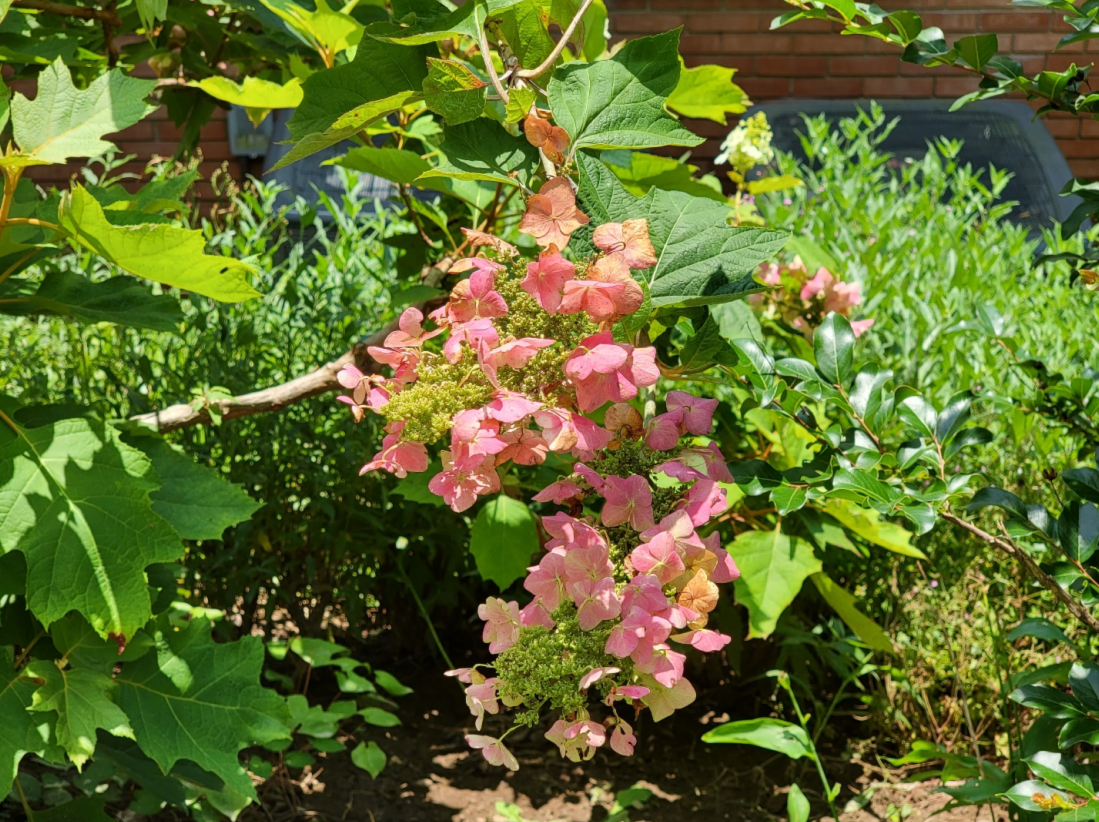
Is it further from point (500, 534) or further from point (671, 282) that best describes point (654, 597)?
point (500, 534)

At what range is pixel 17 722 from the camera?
131cm

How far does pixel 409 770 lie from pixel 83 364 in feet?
3.92

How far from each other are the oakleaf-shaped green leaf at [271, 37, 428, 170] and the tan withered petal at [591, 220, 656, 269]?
1.01 ft

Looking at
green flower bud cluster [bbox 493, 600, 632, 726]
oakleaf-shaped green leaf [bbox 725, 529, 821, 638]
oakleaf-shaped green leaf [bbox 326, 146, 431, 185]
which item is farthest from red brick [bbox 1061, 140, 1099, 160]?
green flower bud cluster [bbox 493, 600, 632, 726]

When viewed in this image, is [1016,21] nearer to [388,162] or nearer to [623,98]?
[388,162]

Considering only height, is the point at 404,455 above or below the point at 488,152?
below

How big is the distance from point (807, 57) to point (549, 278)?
18.5ft

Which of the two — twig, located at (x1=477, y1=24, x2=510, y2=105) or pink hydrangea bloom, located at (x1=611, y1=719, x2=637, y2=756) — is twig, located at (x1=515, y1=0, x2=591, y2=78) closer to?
twig, located at (x1=477, y1=24, x2=510, y2=105)

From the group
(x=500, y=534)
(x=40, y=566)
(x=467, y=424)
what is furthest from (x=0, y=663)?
(x=467, y=424)

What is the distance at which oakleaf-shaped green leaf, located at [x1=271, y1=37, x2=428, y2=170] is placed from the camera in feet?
3.47

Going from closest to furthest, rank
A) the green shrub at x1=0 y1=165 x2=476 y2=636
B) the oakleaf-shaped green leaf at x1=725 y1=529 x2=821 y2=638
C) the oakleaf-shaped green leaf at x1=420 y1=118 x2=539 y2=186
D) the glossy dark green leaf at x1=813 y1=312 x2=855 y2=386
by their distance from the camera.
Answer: the oakleaf-shaped green leaf at x1=420 y1=118 x2=539 y2=186 → the glossy dark green leaf at x1=813 y1=312 x2=855 y2=386 → the oakleaf-shaped green leaf at x1=725 y1=529 x2=821 y2=638 → the green shrub at x1=0 y1=165 x2=476 y2=636

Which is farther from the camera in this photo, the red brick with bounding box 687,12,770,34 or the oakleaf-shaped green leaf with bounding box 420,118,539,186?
the red brick with bounding box 687,12,770,34

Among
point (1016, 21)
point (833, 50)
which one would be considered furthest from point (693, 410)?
point (1016, 21)

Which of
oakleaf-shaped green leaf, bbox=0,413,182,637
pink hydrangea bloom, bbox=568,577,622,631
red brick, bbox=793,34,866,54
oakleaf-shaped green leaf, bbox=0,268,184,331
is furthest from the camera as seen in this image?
red brick, bbox=793,34,866,54
